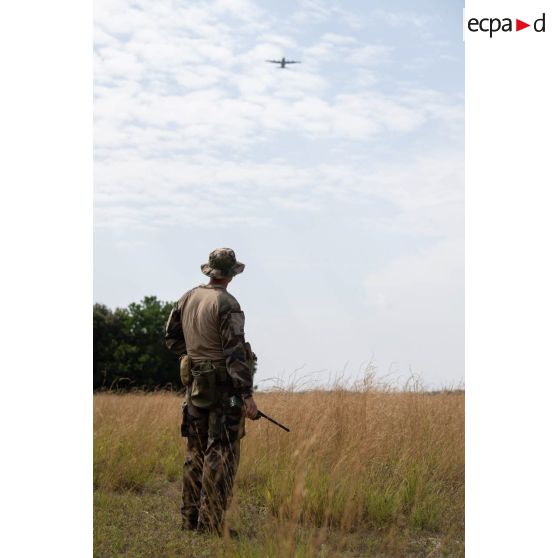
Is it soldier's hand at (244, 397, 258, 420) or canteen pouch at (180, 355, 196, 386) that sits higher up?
canteen pouch at (180, 355, 196, 386)

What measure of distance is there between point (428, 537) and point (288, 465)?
1.46 m

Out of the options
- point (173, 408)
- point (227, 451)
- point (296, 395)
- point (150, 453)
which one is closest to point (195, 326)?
point (227, 451)

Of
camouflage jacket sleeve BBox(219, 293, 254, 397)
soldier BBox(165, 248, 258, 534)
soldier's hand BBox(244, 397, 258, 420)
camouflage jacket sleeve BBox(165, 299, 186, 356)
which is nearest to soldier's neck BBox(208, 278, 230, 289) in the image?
soldier BBox(165, 248, 258, 534)

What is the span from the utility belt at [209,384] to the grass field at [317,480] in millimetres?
866

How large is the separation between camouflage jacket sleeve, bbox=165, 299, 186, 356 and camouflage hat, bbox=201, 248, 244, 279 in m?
0.50

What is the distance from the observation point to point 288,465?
6070 millimetres

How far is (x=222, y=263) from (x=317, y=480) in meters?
2.07

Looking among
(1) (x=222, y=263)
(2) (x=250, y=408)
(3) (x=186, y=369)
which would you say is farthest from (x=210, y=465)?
(1) (x=222, y=263)

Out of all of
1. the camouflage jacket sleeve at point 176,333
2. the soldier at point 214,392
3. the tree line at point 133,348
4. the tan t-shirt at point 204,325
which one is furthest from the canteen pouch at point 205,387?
Result: the tree line at point 133,348

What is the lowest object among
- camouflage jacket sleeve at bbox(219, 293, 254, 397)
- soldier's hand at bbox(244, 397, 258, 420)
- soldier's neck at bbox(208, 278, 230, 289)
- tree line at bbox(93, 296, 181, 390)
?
tree line at bbox(93, 296, 181, 390)

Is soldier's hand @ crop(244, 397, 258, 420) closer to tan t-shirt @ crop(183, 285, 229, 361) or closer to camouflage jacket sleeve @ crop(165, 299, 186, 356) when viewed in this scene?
tan t-shirt @ crop(183, 285, 229, 361)

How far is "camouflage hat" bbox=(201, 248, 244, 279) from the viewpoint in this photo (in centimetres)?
525

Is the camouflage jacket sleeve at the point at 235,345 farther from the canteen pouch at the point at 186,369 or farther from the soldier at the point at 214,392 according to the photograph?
the canteen pouch at the point at 186,369

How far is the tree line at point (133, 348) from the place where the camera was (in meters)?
33.3
